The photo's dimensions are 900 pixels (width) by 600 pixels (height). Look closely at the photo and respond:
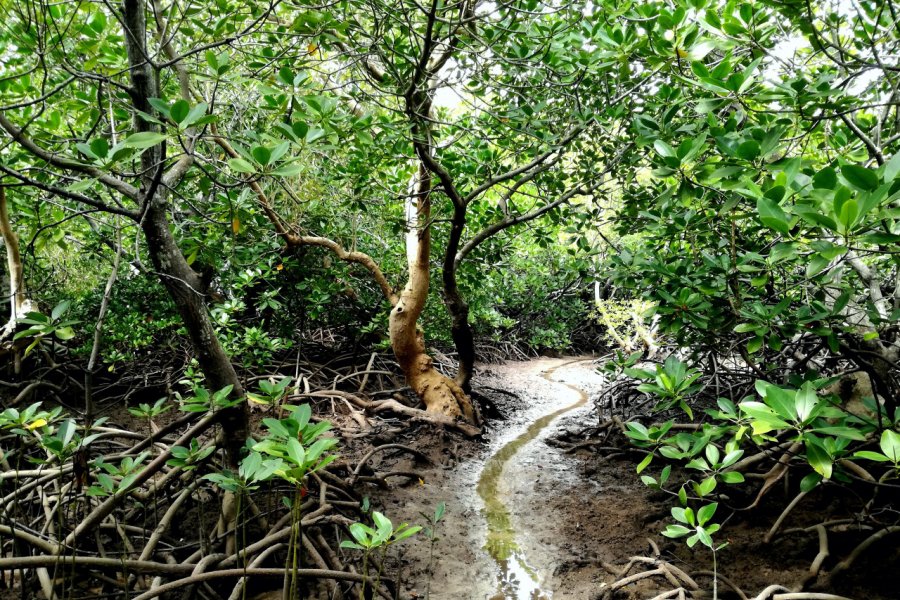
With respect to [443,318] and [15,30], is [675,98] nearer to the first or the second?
[15,30]

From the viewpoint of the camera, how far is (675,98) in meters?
2.54

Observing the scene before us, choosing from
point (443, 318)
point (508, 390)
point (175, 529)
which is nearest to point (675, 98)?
point (175, 529)


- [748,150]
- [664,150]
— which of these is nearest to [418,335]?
[664,150]

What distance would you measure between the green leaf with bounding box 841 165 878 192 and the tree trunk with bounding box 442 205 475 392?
2.97 m

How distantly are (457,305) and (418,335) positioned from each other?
2.04 ft

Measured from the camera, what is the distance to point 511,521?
11.2ft

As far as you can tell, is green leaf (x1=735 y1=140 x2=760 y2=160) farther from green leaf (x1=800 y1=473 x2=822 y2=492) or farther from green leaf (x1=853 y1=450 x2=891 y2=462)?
green leaf (x1=800 y1=473 x2=822 y2=492)

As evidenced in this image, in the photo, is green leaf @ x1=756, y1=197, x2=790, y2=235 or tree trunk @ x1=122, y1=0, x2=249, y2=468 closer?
green leaf @ x1=756, y1=197, x2=790, y2=235

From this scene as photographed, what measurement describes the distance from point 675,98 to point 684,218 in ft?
2.34

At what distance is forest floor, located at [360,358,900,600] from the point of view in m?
2.31

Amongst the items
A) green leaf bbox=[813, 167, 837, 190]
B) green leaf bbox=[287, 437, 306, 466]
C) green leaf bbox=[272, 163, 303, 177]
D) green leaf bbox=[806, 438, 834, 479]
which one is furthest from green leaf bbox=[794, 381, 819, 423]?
green leaf bbox=[272, 163, 303, 177]

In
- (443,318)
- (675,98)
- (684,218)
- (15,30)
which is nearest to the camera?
(15,30)

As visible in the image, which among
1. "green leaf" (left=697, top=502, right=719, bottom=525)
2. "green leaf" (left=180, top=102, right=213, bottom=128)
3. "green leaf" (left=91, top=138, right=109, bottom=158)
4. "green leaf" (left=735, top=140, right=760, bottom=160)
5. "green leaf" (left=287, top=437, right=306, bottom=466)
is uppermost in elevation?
"green leaf" (left=180, top=102, right=213, bottom=128)

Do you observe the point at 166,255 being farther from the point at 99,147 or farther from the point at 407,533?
the point at 407,533
